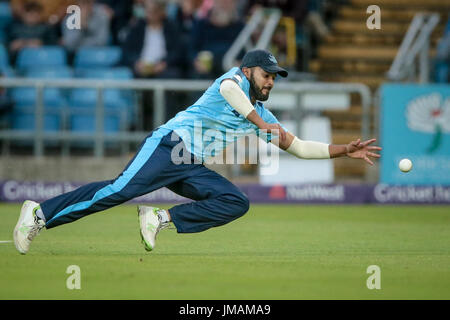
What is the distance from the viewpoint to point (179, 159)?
872cm

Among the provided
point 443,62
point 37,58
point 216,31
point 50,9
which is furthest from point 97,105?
point 443,62

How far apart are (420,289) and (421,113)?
9.19 metres

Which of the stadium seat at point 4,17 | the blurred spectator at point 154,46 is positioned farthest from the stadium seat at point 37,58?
the blurred spectator at point 154,46

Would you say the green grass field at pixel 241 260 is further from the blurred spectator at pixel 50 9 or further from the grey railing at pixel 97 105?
the blurred spectator at pixel 50 9

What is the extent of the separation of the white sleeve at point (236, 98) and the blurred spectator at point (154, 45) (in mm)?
8006

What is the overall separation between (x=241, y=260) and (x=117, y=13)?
11.0 m

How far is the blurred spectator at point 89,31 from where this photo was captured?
684 inches

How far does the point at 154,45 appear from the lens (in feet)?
55.5

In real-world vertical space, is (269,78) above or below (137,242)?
above

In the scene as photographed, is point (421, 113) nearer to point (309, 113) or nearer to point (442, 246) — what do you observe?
point (309, 113)

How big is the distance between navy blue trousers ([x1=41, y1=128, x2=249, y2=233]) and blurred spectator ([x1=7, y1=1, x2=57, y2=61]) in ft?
29.6

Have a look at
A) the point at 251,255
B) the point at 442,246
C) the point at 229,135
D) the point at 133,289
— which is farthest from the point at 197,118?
the point at 442,246

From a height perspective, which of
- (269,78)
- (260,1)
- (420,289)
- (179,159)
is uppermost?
(260,1)

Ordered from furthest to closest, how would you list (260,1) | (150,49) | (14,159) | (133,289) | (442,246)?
(260,1) < (150,49) < (14,159) < (442,246) < (133,289)
